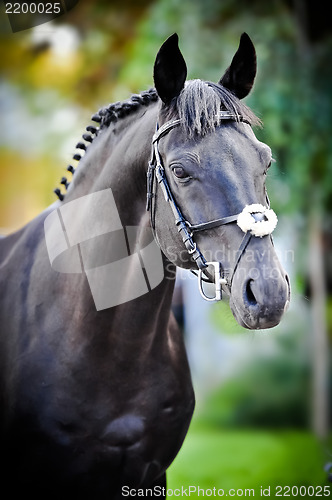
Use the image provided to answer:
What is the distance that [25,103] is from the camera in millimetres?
10508

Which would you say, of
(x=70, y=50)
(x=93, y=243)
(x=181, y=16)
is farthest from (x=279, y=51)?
(x=93, y=243)

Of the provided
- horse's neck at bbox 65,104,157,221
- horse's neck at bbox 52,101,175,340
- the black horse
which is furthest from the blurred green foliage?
horse's neck at bbox 65,104,157,221

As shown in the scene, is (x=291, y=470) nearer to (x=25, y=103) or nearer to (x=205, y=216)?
(x=205, y=216)

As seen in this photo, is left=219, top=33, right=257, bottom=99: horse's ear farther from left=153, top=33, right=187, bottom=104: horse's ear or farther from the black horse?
left=153, top=33, right=187, bottom=104: horse's ear

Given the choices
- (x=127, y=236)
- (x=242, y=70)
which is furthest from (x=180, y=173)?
(x=242, y=70)

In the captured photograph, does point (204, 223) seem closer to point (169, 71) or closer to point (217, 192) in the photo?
point (217, 192)

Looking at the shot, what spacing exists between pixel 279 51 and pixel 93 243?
5.86 meters

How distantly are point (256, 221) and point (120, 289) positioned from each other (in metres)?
0.93

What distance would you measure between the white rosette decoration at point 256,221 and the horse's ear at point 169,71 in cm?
70

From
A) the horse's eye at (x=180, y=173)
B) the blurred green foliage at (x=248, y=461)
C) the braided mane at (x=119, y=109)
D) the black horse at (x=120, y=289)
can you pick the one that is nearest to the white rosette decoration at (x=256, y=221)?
the black horse at (x=120, y=289)

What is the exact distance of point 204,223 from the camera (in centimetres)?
231

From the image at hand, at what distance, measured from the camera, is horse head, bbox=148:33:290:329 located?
214 cm

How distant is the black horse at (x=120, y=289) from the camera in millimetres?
2379

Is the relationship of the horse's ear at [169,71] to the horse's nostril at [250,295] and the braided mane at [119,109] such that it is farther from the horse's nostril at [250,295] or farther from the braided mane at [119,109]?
the horse's nostril at [250,295]
